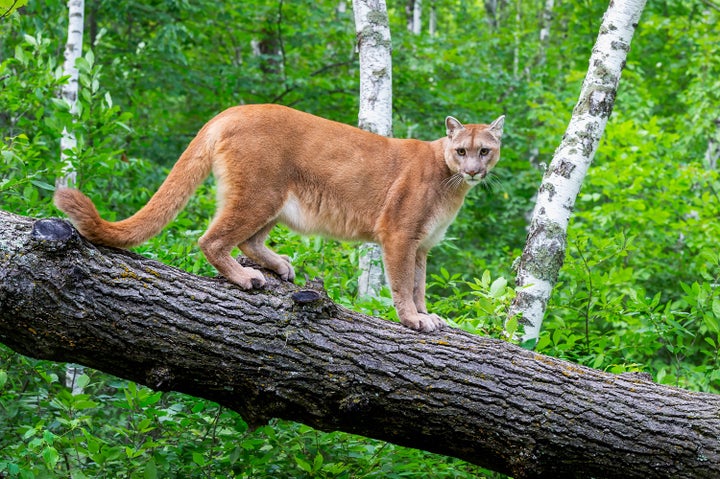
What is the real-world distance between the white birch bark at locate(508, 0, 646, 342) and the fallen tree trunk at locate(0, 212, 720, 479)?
1.48 metres

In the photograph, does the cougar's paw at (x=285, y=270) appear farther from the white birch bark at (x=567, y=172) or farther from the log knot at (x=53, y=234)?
the white birch bark at (x=567, y=172)

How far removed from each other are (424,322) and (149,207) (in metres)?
1.72

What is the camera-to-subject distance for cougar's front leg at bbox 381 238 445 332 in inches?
186

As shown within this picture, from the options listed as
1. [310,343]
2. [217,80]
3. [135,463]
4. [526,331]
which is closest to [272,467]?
[135,463]

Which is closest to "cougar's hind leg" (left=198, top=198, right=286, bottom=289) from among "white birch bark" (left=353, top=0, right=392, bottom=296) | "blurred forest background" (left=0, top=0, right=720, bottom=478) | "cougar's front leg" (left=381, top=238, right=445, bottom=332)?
"blurred forest background" (left=0, top=0, right=720, bottom=478)

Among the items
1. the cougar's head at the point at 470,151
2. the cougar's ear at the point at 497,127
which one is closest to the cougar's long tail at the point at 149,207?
the cougar's head at the point at 470,151

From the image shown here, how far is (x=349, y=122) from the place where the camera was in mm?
13078

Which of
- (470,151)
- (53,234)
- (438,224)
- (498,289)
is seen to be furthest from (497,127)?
(53,234)

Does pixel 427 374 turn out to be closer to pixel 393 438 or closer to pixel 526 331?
pixel 393 438

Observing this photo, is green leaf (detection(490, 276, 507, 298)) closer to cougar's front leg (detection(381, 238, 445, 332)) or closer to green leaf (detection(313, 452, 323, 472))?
cougar's front leg (detection(381, 238, 445, 332))

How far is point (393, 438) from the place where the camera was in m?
3.70

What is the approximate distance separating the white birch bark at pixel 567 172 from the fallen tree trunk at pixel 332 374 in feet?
4.85

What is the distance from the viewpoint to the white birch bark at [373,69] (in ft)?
21.7

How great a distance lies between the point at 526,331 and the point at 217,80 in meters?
8.10
